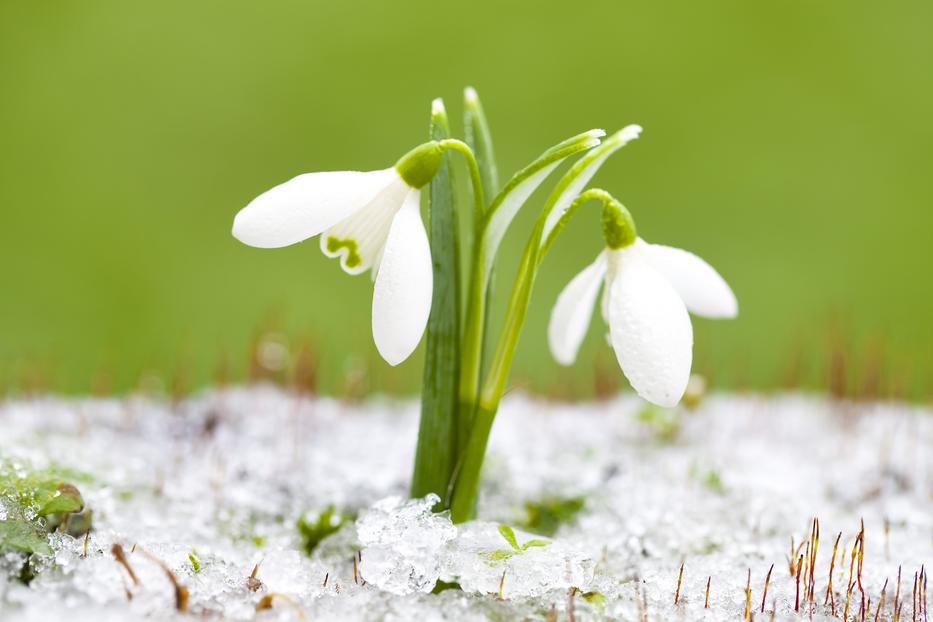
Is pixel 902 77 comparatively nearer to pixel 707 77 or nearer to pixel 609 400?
pixel 707 77

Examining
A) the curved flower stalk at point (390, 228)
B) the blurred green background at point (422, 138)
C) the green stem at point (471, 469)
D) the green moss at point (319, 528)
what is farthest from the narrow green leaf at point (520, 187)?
the blurred green background at point (422, 138)

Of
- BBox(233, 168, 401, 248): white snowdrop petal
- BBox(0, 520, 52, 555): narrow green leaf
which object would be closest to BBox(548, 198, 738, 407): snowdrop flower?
BBox(233, 168, 401, 248): white snowdrop petal

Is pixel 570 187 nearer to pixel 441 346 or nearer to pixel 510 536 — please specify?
pixel 441 346

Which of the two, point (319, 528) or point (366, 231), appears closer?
point (366, 231)

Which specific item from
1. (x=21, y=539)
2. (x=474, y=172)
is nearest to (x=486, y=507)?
(x=474, y=172)

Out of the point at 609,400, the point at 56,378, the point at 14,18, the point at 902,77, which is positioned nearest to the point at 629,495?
the point at 609,400

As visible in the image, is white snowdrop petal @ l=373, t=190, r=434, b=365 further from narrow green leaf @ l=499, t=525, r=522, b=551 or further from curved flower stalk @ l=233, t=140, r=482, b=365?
narrow green leaf @ l=499, t=525, r=522, b=551

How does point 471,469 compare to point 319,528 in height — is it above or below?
above

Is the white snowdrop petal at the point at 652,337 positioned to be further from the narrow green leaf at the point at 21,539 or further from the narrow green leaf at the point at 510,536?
the narrow green leaf at the point at 21,539
